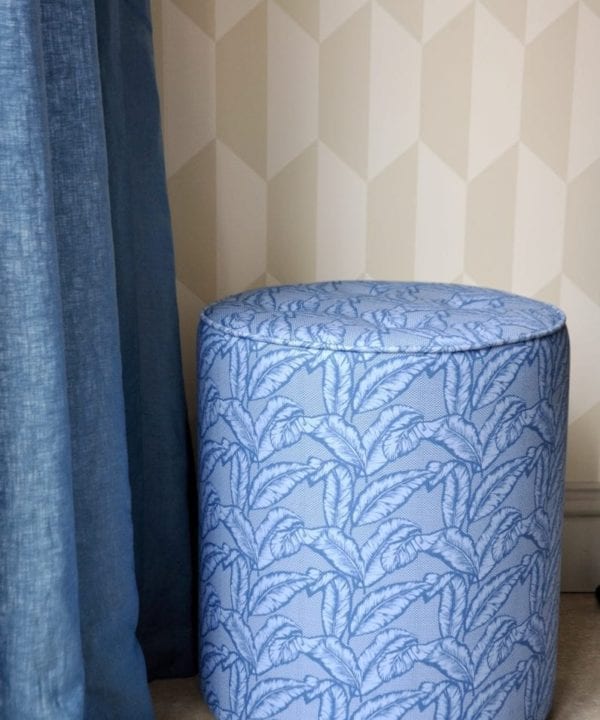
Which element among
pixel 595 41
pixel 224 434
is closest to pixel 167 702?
pixel 224 434

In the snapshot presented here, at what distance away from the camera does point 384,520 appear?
51.0 inches

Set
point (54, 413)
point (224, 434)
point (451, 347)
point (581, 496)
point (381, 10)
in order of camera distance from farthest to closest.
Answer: point (581, 496) < point (381, 10) < point (224, 434) < point (451, 347) < point (54, 413)

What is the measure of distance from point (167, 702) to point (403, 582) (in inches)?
17.8

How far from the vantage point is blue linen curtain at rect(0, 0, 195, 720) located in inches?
42.8

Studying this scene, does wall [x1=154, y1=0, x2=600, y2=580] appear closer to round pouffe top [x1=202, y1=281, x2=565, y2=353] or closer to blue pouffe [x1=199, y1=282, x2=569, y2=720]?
round pouffe top [x1=202, y1=281, x2=565, y2=353]

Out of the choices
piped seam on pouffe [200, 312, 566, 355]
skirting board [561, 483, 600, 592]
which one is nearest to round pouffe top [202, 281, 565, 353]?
piped seam on pouffe [200, 312, 566, 355]

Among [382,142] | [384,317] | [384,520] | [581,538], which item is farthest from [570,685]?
[382,142]

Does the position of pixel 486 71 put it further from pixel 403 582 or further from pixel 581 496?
pixel 403 582

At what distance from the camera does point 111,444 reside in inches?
50.8

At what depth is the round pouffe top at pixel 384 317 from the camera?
50.7 inches

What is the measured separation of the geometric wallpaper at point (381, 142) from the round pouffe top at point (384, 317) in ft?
0.72

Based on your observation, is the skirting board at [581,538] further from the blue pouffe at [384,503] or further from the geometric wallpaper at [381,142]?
the blue pouffe at [384,503]

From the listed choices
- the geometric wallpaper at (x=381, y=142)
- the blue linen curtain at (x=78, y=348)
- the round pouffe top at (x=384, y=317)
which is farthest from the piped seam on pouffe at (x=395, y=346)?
the geometric wallpaper at (x=381, y=142)

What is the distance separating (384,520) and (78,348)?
37cm
